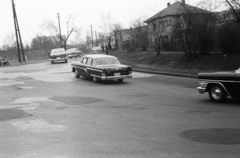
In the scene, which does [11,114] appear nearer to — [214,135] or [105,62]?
[214,135]

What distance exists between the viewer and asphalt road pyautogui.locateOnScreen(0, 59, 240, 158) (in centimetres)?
557

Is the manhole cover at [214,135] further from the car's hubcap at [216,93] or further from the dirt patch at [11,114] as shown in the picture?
the dirt patch at [11,114]

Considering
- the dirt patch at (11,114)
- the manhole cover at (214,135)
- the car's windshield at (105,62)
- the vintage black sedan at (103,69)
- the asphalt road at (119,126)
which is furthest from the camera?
the car's windshield at (105,62)

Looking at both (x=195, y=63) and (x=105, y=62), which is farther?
→ (x=195, y=63)

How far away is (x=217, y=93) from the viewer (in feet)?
33.8

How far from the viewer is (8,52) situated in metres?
82.0

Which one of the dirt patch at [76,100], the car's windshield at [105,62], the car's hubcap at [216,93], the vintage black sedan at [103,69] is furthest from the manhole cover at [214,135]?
the car's windshield at [105,62]

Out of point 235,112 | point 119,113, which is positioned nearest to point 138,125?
point 119,113

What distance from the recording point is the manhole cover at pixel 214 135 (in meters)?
6.02

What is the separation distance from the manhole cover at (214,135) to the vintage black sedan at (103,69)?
31.3 feet

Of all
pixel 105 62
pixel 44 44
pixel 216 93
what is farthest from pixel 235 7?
pixel 44 44

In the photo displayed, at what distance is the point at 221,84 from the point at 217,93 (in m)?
0.38

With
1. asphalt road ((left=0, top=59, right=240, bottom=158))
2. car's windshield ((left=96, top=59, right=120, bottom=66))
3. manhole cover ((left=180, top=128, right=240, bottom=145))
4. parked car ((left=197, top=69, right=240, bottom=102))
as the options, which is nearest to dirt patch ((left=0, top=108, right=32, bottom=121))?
asphalt road ((left=0, top=59, right=240, bottom=158))

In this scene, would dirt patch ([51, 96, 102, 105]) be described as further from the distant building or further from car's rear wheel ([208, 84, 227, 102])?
the distant building
